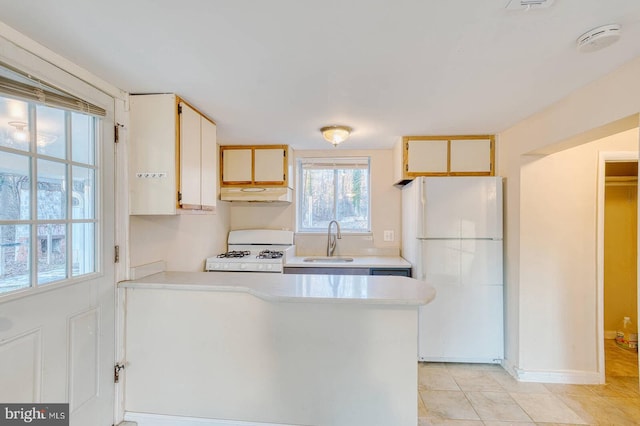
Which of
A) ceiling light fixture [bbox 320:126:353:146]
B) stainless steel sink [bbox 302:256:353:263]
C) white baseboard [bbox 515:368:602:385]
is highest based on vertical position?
ceiling light fixture [bbox 320:126:353:146]

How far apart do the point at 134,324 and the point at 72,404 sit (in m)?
0.48

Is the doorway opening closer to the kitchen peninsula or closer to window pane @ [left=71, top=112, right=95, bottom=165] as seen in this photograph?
the kitchen peninsula

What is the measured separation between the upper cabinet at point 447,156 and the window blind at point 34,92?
2.59m

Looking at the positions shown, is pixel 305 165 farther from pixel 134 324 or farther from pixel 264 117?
pixel 134 324

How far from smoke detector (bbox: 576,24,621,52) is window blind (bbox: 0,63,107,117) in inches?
96.8

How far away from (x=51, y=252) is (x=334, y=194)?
279cm

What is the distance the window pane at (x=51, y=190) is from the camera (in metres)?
1.44

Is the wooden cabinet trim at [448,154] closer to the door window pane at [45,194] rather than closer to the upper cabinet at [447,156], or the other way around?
the upper cabinet at [447,156]

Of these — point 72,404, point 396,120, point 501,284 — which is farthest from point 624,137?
point 72,404

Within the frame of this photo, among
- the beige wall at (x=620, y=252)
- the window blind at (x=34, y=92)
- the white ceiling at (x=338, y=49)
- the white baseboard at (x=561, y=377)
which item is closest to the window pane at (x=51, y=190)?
the window blind at (x=34, y=92)

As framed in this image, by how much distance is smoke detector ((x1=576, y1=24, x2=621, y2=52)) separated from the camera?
1216 mm

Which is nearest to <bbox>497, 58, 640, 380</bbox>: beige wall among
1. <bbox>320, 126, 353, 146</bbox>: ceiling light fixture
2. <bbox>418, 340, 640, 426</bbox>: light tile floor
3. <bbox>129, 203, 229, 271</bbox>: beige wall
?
<bbox>418, 340, 640, 426</bbox>: light tile floor

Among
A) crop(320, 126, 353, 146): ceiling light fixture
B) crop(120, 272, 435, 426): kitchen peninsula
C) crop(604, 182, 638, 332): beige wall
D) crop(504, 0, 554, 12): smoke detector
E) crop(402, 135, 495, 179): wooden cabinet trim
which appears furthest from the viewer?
crop(604, 182, 638, 332): beige wall

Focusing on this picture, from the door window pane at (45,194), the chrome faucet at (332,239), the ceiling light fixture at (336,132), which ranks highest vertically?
the ceiling light fixture at (336,132)
